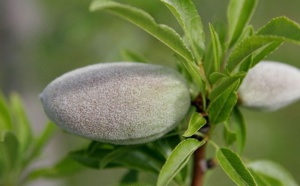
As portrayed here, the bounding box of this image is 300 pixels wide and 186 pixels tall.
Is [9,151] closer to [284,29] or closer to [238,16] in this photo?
[238,16]

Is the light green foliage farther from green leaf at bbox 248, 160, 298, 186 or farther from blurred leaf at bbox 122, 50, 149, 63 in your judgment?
green leaf at bbox 248, 160, 298, 186

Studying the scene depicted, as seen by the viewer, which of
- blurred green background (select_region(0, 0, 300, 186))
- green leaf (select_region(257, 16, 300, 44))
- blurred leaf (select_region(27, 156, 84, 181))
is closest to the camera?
green leaf (select_region(257, 16, 300, 44))

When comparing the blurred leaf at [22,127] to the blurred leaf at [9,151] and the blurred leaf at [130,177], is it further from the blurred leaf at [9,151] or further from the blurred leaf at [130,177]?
the blurred leaf at [130,177]

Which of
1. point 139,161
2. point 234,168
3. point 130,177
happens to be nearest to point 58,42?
point 130,177

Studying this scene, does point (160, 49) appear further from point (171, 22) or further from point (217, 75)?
point (217, 75)

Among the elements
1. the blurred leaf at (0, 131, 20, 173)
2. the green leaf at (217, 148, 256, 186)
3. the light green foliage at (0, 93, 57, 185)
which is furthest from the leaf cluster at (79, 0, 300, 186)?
the light green foliage at (0, 93, 57, 185)

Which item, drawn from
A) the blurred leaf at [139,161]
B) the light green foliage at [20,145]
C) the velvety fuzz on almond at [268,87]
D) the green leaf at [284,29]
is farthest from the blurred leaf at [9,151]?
the green leaf at [284,29]
